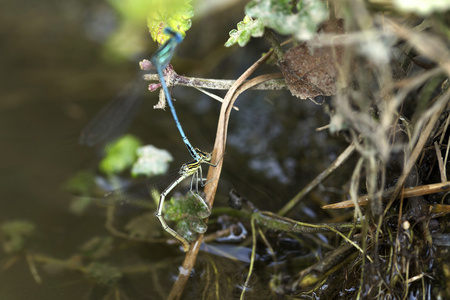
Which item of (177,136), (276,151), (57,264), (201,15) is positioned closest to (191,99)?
(177,136)

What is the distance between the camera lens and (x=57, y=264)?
8.84 ft

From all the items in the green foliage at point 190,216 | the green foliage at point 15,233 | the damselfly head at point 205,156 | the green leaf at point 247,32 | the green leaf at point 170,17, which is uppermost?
the green leaf at point 170,17

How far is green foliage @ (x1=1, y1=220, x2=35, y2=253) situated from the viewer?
2789 millimetres

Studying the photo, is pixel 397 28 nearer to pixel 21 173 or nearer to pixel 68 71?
pixel 21 173

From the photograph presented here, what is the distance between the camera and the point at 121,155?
10.2 feet

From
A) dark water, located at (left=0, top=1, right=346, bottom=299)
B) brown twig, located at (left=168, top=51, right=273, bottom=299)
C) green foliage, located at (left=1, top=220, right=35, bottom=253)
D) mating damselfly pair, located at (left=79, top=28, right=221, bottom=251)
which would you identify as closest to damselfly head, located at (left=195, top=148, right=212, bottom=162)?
mating damselfly pair, located at (left=79, top=28, right=221, bottom=251)

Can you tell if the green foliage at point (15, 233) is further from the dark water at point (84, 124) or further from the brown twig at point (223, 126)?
the brown twig at point (223, 126)

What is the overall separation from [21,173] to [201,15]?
2.19m

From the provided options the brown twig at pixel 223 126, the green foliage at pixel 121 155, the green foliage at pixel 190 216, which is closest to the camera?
the brown twig at pixel 223 126

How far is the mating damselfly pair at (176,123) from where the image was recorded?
187 cm

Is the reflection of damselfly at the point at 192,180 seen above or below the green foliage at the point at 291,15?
below

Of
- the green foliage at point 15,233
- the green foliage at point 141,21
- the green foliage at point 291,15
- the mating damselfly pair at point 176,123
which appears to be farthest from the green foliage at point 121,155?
the green foliage at point 291,15

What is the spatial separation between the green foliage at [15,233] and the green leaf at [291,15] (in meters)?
2.35

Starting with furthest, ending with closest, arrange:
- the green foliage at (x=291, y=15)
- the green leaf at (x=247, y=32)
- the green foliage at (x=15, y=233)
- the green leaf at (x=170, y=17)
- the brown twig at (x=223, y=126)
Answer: the green foliage at (x=15, y=233), the brown twig at (x=223, y=126), the green leaf at (x=170, y=17), the green leaf at (x=247, y=32), the green foliage at (x=291, y=15)
